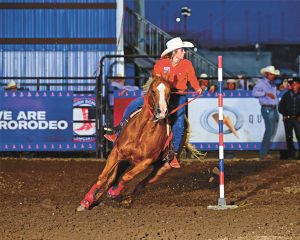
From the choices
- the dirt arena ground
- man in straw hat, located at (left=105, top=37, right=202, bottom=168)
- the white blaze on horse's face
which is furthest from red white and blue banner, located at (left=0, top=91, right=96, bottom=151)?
the white blaze on horse's face

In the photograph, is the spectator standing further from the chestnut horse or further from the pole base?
the chestnut horse

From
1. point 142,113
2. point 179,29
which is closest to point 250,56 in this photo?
point 179,29

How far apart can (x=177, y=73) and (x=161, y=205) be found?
64.2 inches

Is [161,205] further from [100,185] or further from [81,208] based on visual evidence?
[81,208]

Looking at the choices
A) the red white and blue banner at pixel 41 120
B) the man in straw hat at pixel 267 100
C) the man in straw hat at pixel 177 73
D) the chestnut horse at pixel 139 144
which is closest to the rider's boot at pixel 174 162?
the man in straw hat at pixel 177 73

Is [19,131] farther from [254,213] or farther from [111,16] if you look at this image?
[254,213]

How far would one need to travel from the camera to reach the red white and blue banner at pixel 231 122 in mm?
15664

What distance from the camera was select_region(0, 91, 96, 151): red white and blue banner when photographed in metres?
15.8

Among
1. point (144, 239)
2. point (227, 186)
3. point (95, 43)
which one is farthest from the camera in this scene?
point (95, 43)

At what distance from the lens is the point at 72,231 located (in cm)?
704

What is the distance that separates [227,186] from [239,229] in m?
4.14

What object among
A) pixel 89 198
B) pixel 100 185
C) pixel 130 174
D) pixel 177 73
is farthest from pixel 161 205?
pixel 177 73

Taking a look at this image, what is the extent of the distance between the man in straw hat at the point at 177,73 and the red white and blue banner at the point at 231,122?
6.46m

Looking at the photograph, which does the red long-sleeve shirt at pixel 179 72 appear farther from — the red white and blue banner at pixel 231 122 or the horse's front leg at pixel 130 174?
the red white and blue banner at pixel 231 122
